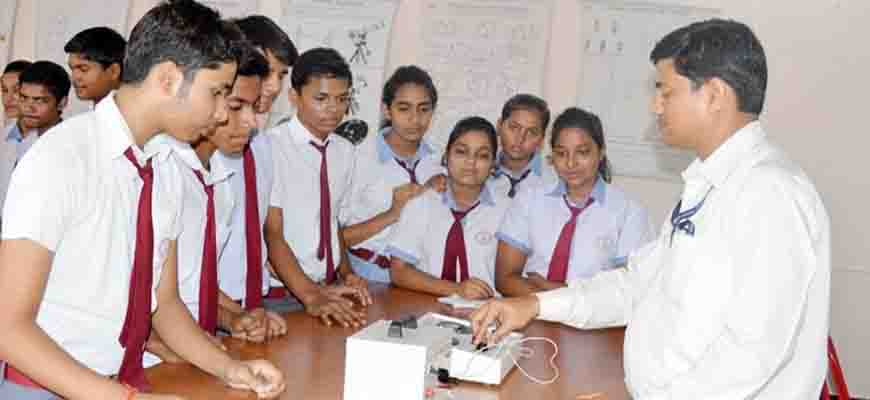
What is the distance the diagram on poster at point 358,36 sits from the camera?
517cm

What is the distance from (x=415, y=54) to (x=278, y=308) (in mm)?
2507

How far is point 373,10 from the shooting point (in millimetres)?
5199

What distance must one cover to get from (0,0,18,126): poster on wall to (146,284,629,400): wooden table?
377cm

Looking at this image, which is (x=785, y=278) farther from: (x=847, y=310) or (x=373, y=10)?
(x=373, y=10)

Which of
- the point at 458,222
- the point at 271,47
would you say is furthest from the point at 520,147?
the point at 271,47

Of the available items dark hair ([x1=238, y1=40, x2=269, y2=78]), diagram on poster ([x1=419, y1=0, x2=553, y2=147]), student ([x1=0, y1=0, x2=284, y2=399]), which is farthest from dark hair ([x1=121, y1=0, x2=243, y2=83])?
diagram on poster ([x1=419, y1=0, x2=553, y2=147])

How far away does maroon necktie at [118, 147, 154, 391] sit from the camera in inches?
71.9

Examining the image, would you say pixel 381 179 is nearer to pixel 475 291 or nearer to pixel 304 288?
pixel 475 291

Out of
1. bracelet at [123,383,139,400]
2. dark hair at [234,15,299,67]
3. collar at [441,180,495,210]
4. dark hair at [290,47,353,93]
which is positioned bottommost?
bracelet at [123,383,139,400]

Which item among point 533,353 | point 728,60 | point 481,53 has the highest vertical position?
point 481,53

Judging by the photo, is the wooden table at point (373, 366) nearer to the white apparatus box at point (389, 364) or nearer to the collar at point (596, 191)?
the white apparatus box at point (389, 364)

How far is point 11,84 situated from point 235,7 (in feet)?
4.41

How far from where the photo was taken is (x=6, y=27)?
5.70 meters

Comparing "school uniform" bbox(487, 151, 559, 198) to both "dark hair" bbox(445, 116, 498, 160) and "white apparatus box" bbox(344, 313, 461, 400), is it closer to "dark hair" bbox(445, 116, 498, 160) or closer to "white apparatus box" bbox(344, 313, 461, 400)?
"dark hair" bbox(445, 116, 498, 160)
